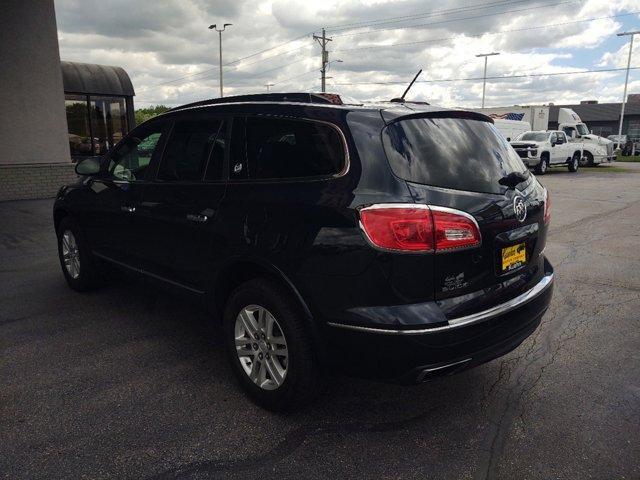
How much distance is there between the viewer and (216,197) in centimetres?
317

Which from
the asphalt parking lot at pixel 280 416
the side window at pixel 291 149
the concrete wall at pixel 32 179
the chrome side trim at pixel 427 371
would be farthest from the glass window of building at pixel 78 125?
the chrome side trim at pixel 427 371

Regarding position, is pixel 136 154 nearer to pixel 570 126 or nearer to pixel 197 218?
pixel 197 218

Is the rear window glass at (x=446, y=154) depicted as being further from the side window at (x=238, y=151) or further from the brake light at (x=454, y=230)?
the side window at (x=238, y=151)

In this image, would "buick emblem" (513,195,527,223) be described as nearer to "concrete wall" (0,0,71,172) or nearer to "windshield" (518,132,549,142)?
"concrete wall" (0,0,71,172)

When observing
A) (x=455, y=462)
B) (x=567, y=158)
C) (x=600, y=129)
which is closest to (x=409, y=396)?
(x=455, y=462)

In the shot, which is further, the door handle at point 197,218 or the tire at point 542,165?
the tire at point 542,165

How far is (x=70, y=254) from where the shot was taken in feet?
16.9

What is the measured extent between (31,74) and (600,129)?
71269 mm

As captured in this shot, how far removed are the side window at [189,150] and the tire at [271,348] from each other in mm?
850

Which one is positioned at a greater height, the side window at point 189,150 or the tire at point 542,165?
the side window at point 189,150

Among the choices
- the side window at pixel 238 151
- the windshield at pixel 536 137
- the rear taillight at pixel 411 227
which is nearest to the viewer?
the rear taillight at pixel 411 227

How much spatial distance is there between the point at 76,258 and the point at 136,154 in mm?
1472

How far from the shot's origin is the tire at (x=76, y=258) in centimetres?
484

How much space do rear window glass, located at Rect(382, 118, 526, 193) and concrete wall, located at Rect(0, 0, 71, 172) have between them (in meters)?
11.6
